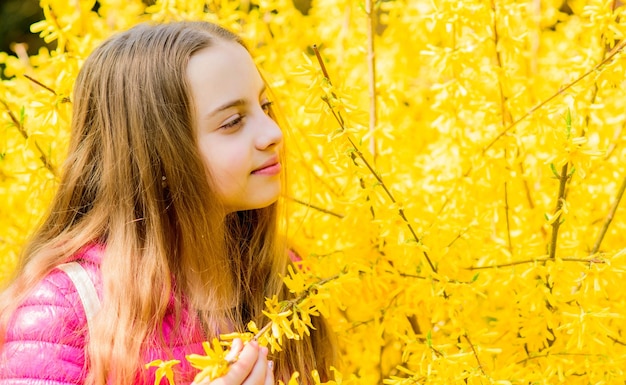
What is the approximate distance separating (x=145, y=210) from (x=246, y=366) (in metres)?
0.43

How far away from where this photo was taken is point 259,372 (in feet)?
3.93

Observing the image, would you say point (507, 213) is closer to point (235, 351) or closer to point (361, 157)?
point (361, 157)

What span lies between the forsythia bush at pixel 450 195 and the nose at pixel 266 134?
9cm

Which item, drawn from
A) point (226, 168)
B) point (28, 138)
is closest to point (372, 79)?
point (226, 168)

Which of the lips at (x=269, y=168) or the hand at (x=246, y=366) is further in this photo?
the lips at (x=269, y=168)

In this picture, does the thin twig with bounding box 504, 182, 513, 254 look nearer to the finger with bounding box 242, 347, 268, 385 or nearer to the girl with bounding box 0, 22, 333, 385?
the girl with bounding box 0, 22, 333, 385

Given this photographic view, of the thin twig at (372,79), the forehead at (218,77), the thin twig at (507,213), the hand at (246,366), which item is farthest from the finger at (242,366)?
the thin twig at (507,213)

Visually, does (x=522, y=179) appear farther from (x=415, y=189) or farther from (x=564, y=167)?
(x=564, y=167)

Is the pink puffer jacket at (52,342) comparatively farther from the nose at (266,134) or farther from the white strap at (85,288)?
the nose at (266,134)

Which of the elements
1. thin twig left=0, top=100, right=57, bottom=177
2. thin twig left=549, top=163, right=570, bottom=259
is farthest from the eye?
thin twig left=549, top=163, right=570, bottom=259

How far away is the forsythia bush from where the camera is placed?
137cm

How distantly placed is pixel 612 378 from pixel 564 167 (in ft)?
1.41

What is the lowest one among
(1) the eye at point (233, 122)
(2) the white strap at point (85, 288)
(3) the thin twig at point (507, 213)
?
(3) the thin twig at point (507, 213)

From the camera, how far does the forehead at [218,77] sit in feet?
4.60
